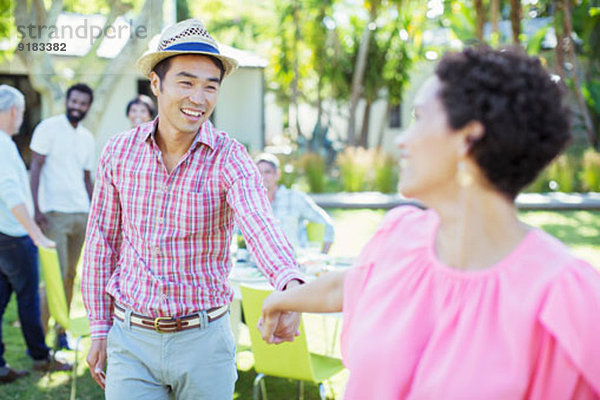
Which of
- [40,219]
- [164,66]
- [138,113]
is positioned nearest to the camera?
[164,66]

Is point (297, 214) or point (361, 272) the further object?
point (297, 214)

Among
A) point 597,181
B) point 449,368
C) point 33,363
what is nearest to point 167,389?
point 449,368

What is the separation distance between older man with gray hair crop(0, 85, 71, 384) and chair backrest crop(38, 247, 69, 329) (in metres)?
0.22

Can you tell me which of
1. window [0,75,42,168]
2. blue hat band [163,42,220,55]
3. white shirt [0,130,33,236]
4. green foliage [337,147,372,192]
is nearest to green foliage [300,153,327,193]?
green foliage [337,147,372,192]

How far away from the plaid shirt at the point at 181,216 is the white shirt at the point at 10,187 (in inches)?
109

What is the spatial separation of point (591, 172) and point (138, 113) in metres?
13.3

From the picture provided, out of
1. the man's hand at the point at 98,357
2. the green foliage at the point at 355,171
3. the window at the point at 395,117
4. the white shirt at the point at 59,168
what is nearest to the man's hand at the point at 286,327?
the man's hand at the point at 98,357

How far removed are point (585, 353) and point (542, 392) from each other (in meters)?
0.12

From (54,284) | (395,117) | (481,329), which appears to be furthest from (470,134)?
(395,117)

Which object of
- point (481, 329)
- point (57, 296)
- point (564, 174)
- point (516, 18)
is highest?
point (516, 18)

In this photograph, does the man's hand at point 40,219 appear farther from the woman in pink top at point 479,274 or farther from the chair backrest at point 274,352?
the woman in pink top at point 479,274

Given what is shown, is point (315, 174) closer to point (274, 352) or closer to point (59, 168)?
point (59, 168)

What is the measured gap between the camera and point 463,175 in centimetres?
158

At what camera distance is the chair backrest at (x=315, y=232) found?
695 centimetres
